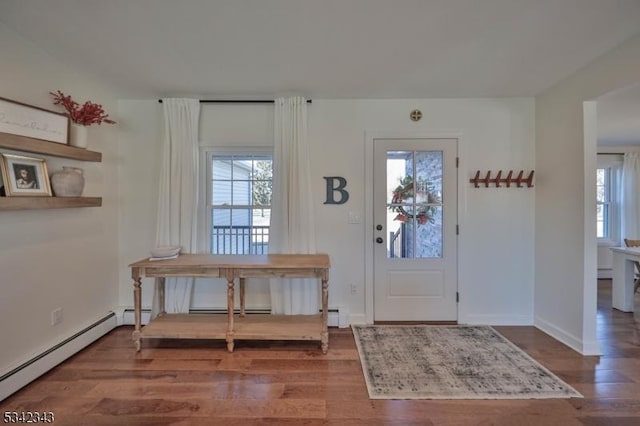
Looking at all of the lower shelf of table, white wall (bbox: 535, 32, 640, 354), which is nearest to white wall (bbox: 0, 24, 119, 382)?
the lower shelf of table

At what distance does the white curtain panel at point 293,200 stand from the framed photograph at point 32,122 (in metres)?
1.70

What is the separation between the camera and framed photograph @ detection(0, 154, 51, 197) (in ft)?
6.32

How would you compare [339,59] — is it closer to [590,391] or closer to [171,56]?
[171,56]

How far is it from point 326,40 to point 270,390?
244 cm

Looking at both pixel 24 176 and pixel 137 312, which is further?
pixel 137 312

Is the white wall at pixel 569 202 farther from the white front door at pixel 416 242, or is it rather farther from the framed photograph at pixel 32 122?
the framed photograph at pixel 32 122

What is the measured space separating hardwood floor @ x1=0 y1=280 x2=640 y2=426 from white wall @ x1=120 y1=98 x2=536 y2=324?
65 cm

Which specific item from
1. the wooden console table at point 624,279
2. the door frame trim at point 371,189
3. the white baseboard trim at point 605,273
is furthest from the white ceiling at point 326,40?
the white baseboard trim at point 605,273

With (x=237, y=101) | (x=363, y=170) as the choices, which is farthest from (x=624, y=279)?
(x=237, y=101)

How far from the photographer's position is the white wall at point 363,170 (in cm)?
311

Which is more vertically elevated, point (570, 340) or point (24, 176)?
point (24, 176)

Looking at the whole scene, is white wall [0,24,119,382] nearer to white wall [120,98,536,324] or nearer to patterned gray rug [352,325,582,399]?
white wall [120,98,536,324]

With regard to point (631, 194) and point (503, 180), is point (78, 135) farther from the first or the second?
point (631, 194)

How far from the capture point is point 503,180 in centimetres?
305
